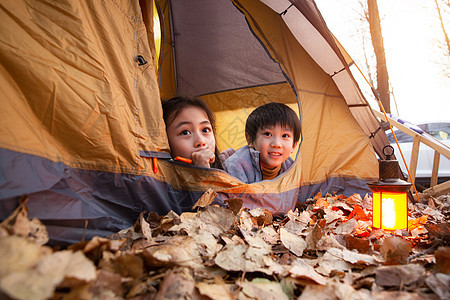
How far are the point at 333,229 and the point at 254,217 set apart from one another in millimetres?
379

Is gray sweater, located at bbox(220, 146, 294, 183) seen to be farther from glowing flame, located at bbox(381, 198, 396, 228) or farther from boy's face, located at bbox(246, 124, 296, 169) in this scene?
glowing flame, located at bbox(381, 198, 396, 228)

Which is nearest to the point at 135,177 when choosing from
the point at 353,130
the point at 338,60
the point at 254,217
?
the point at 254,217

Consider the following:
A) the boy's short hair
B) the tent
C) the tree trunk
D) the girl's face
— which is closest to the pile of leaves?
the tent

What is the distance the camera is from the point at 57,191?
965mm

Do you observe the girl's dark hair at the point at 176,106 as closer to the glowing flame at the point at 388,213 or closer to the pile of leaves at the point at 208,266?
the pile of leaves at the point at 208,266

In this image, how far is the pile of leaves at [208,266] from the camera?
57 centimetres

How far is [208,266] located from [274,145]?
5.38 feet

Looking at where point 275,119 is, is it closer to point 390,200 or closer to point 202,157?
point 202,157

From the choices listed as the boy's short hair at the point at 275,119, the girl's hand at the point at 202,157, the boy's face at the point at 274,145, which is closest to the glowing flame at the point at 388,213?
the girl's hand at the point at 202,157

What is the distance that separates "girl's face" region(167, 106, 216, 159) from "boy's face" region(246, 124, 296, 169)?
25.9 inches

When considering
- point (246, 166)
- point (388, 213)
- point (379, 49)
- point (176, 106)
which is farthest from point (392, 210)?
point (379, 49)

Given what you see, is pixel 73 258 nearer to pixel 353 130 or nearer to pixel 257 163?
pixel 257 163

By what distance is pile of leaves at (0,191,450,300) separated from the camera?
22.5 inches

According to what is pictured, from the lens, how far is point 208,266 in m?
0.87
